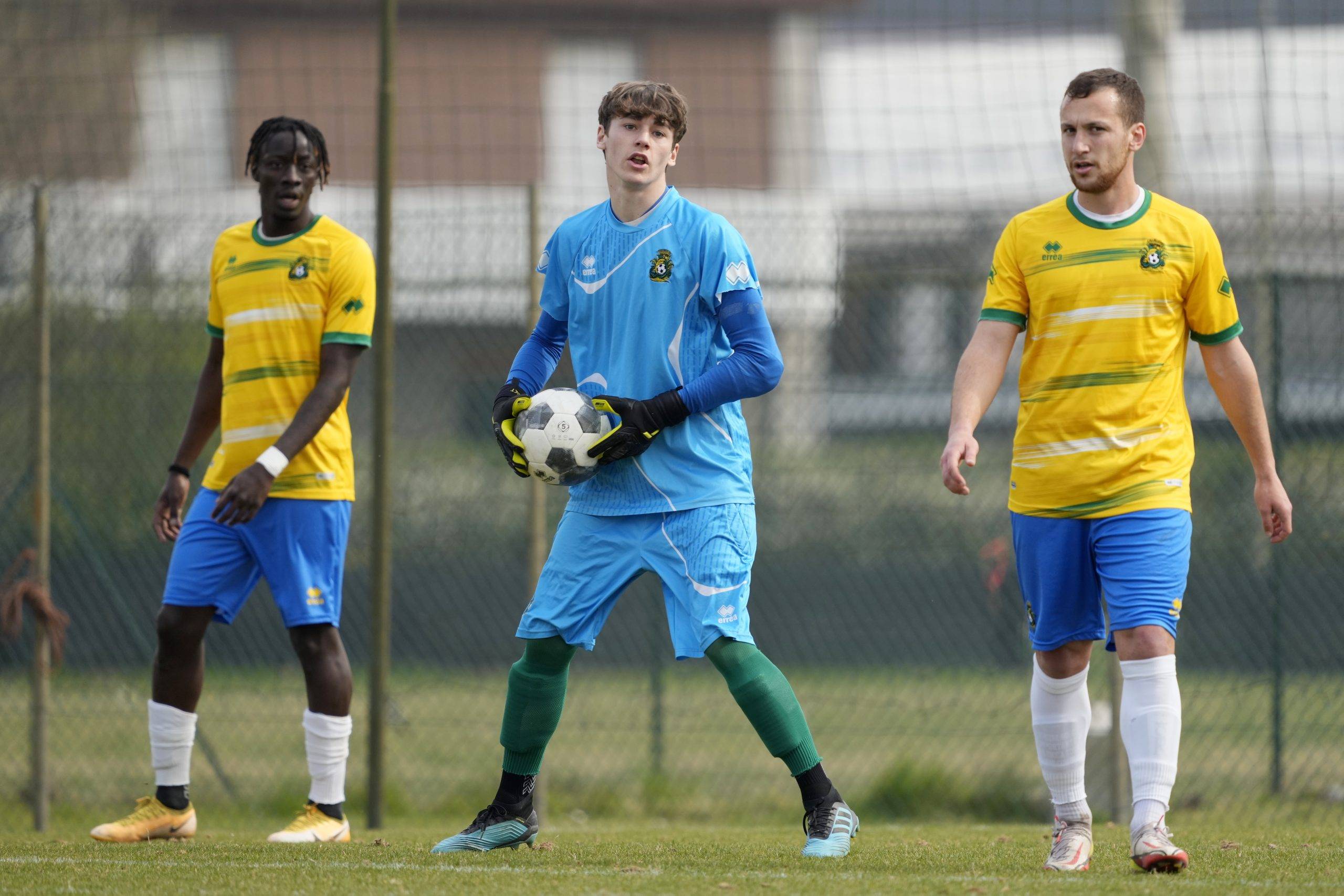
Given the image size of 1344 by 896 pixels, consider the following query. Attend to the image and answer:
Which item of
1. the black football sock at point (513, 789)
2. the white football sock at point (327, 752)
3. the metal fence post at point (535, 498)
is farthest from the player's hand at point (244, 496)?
the metal fence post at point (535, 498)

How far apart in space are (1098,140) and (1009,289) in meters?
0.48

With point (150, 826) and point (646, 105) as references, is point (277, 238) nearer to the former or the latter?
point (646, 105)

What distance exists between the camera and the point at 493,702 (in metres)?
8.28

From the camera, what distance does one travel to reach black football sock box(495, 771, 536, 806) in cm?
432

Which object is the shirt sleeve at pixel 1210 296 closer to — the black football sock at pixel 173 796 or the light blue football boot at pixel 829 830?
the light blue football boot at pixel 829 830

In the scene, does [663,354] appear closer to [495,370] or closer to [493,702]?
[495,370]

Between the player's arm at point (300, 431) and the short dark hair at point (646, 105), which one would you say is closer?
the short dark hair at point (646, 105)

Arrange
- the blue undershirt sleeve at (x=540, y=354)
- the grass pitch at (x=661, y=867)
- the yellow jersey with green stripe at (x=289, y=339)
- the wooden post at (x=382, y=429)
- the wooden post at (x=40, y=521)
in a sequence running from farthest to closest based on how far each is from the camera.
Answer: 1. the wooden post at (x=40, y=521)
2. the wooden post at (x=382, y=429)
3. the yellow jersey with green stripe at (x=289, y=339)
4. the blue undershirt sleeve at (x=540, y=354)
5. the grass pitch at (x=661, y=867)

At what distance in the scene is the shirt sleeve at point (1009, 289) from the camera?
161 inches

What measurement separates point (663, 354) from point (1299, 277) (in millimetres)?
3957

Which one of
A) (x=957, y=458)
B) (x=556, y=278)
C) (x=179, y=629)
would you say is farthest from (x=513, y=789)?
(x=957, y=458)

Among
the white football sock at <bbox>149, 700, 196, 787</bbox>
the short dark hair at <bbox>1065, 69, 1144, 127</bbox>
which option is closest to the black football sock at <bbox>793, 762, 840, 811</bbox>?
the short dark hair at <bbox>1065, 69, 1144, 127</bbox>

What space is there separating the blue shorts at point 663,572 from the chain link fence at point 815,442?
2.76 metres

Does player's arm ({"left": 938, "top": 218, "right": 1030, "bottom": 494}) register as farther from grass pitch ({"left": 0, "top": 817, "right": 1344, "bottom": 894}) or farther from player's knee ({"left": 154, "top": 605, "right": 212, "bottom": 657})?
player's knee ({"left": 154, "top": 605, "right": 212, "bottom": 657})
